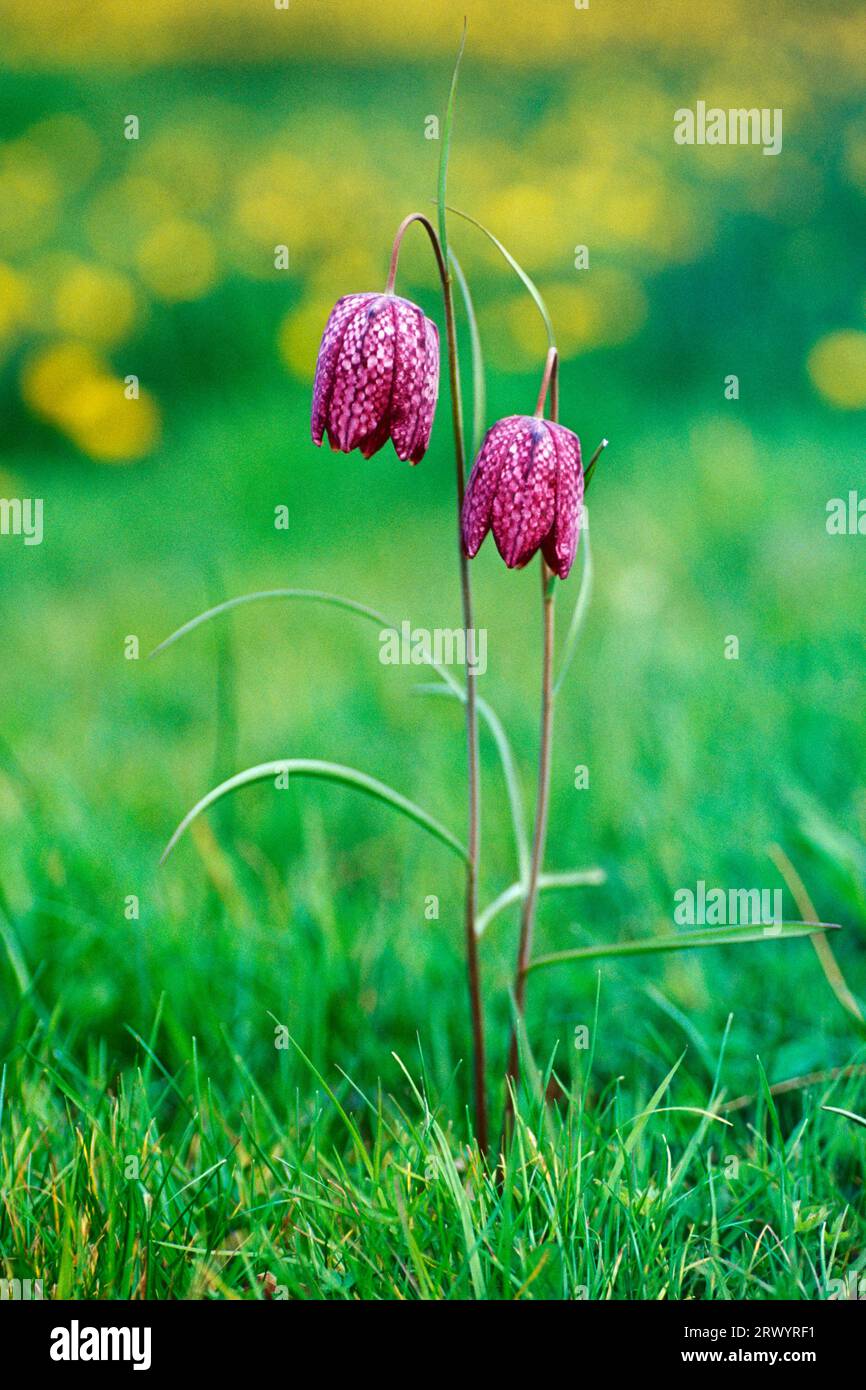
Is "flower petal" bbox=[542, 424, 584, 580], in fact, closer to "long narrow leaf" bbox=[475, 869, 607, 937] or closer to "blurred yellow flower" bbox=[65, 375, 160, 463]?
"long narrow leaf" bbox=[475, 869, 607, 937]

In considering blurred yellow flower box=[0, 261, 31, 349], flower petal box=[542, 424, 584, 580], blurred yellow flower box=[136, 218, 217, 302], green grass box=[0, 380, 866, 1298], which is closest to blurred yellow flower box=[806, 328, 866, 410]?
green grass box=[0, 380, 866, 1298]

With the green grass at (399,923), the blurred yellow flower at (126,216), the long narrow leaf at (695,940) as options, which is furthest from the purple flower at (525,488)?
the blurred yellow flower at (126,216)

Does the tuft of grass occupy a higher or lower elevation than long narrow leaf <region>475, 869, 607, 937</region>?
→ lower

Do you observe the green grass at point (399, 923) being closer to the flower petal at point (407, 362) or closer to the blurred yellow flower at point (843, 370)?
the blurred yellow flower at point (843, 370)

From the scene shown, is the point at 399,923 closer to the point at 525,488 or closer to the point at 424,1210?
the point at 424,1210

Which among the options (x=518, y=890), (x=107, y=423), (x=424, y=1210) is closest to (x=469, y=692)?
(x=518, y=890)
